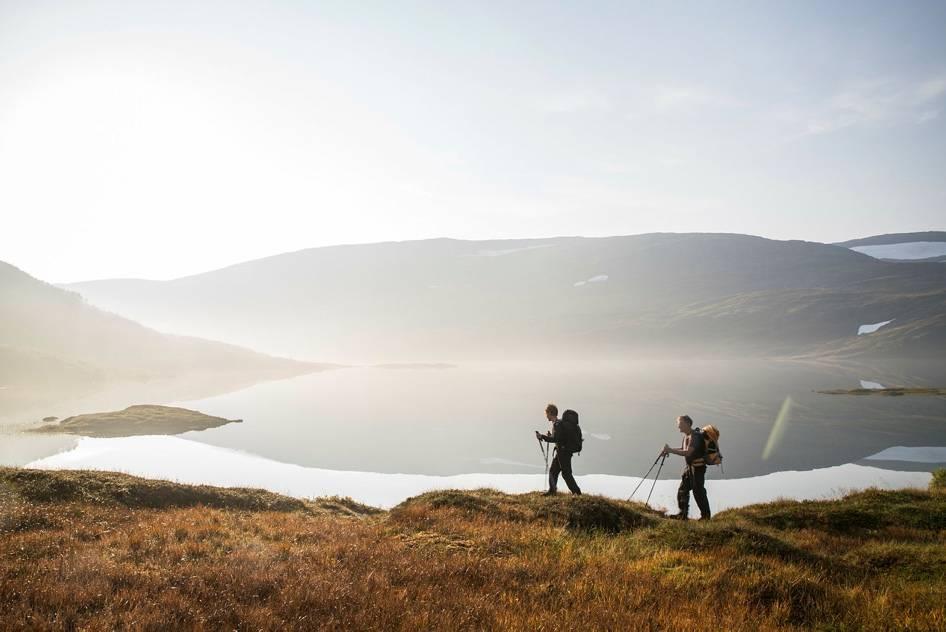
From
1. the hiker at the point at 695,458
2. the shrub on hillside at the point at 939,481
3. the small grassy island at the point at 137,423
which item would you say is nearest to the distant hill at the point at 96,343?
the small grassy island at the point at 137,423

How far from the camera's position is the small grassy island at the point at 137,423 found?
48.0 meters

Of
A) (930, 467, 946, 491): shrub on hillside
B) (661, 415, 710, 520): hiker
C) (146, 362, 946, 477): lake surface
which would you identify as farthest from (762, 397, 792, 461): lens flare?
(661, 415, 710, 520): hiker

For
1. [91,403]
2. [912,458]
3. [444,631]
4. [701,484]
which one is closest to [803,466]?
[912,458]

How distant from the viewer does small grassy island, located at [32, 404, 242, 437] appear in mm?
48031

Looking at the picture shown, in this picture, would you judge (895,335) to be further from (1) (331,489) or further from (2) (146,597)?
(2) (146,597)

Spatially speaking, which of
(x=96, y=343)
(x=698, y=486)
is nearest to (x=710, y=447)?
(x=698, y=486)

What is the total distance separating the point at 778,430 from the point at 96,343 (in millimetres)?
159196

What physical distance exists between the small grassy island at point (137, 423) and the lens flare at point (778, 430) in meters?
48.9

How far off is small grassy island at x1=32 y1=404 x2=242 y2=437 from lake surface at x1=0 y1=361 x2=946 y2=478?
3.51 meters

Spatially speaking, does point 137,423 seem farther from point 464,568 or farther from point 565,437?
point 464,568

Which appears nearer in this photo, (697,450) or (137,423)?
(697,450)

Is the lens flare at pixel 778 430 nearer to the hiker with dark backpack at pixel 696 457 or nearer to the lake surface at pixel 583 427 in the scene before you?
the lake surface at pixel 583 427

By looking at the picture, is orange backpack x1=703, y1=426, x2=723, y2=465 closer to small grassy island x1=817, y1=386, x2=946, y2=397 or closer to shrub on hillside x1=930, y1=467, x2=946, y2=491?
shrub on hillside x1=930, y1=467, x2=946, y2=491

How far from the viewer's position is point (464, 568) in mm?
8648
